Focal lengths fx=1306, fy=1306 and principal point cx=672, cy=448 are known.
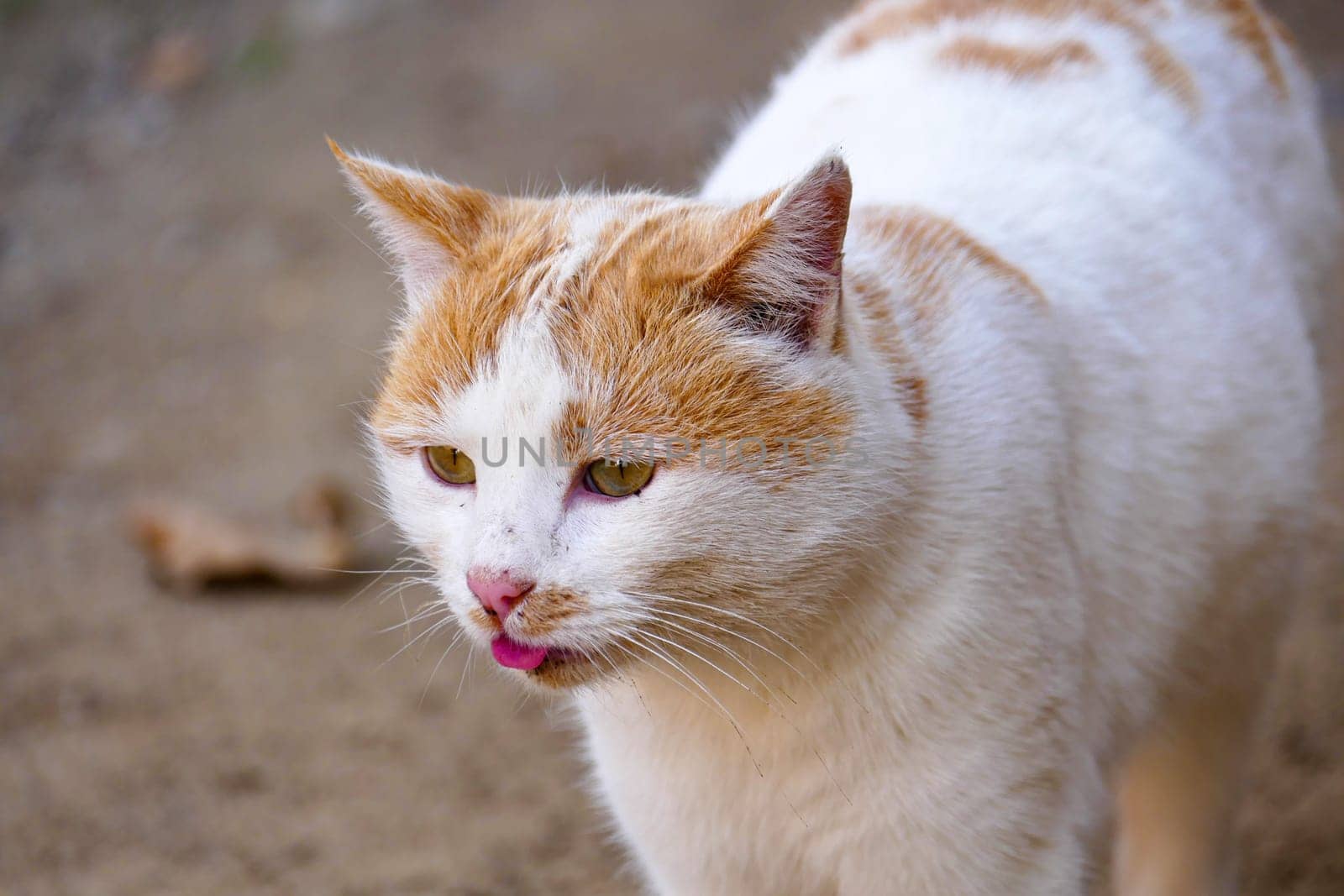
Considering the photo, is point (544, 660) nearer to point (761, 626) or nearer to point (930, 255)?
point (761, 626)

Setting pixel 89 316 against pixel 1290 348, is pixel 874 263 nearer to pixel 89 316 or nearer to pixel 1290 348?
pixel 1290 348

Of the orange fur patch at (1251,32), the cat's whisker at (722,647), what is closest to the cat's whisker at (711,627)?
the cat's whisker at (722,647)

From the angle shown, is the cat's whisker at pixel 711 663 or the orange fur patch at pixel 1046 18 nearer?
the cat's whisker at pixel 711 663

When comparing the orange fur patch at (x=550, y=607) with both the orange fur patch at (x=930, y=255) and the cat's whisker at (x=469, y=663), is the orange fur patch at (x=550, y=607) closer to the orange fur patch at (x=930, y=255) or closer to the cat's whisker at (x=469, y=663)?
the cat's whisker at (x=469, y=663)

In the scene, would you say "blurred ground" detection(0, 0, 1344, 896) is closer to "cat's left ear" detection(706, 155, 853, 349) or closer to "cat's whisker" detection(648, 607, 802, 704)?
"cat's whisker" detection(648, 607, 802, 704)

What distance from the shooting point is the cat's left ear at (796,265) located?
4.78 feet

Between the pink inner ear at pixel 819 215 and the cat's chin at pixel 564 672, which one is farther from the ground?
the pink inner ear at pixel 819 215

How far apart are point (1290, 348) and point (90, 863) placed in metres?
2.84

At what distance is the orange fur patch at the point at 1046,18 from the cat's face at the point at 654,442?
1060 mm

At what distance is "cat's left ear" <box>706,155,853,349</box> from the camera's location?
4.78 ft

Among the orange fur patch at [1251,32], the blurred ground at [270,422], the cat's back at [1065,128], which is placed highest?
the orange fur patch at [1251,32]

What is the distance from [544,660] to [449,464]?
0.98 ft

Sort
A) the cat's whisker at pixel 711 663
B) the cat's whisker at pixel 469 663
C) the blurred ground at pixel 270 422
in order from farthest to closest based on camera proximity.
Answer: the blurred ground at pixel 270 422
the cat's whisker at pixel 469 663
the cat's whisker at pixel 711 663

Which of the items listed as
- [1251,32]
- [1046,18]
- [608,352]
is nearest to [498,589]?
[608,352]
